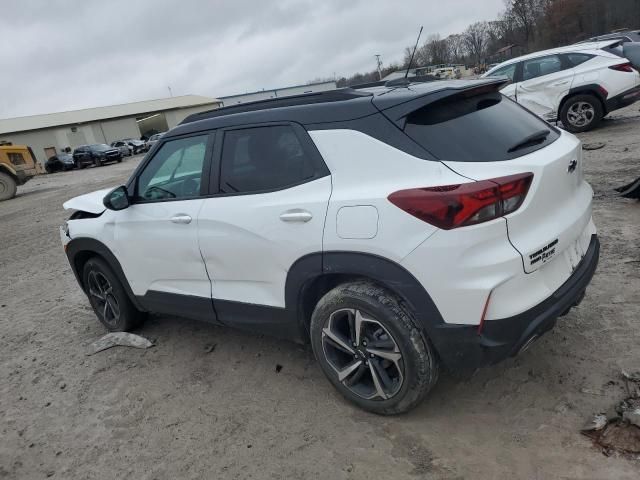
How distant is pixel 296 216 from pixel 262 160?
1.70ft

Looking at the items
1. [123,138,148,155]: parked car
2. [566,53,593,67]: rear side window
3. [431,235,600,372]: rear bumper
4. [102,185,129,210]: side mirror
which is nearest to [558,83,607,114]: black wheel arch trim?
[566,53,593,67]: rear side window

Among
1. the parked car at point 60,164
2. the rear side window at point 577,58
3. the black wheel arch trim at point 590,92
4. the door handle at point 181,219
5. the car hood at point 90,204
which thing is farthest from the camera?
the parked car at point 60,164

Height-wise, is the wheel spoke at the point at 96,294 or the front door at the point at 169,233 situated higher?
the front door at the point at 169,233

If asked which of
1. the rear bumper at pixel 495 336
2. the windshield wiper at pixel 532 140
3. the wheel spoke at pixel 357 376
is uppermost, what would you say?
the windshield wiper at pixel 532 140

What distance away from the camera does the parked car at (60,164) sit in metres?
34.8

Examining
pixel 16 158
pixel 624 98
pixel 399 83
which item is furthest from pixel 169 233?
pixel 16 158

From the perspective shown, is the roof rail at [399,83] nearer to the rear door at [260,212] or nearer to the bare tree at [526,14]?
the rear door at [260,212]

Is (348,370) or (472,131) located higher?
(472,131)

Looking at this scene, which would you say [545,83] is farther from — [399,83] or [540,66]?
[399,83]

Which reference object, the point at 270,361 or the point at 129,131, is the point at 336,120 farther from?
the point at 129,131

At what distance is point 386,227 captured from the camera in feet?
7.82

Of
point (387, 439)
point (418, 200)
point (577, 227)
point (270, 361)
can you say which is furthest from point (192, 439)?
point (577, 227)

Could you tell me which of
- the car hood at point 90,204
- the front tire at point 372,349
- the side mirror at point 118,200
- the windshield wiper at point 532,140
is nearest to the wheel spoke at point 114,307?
the car hood at point 90,204

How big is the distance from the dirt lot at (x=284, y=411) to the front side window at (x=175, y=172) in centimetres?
133
